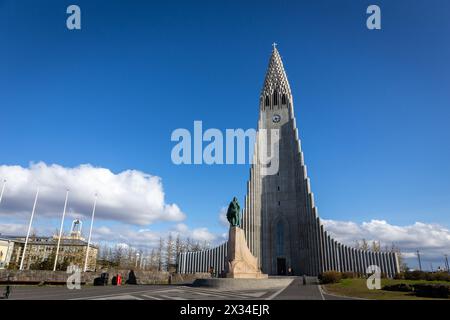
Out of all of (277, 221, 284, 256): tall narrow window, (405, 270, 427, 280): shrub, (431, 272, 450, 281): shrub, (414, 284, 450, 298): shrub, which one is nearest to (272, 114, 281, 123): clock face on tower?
(277, 221, 284, 256): tall narrow window

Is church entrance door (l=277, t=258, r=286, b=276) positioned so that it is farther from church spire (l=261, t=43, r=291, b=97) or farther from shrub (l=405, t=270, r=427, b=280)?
church spire (l=261, t=43, r=291, b=97)

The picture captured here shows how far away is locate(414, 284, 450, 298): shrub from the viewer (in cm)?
1288

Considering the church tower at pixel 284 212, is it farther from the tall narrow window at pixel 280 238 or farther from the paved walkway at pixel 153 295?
the paved walkway at pixel 153 295

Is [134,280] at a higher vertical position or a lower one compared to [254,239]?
lower

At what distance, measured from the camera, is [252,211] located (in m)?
47.5

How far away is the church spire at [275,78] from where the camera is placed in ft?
186

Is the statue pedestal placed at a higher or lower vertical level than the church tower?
lower

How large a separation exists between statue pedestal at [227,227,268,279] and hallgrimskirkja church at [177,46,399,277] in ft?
64.3

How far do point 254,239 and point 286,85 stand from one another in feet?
102

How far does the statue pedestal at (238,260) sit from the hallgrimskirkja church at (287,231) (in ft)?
64.3

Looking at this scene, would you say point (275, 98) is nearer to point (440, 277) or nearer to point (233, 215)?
point (233, 215)
